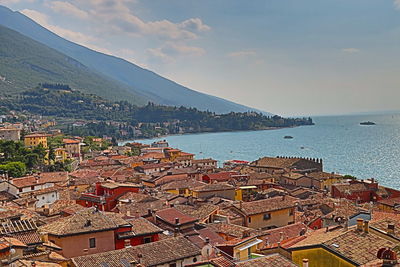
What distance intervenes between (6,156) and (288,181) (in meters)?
43.1

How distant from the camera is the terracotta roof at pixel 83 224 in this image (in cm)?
1609

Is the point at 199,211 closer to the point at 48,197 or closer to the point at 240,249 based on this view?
the point at 240,249

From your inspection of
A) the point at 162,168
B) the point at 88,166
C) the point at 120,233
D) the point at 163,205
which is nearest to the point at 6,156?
the point at 88,166

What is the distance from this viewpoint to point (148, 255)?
14.7m

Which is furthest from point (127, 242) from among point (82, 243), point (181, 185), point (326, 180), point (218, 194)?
point (326, 180)

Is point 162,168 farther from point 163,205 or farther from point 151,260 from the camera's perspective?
point 151,260

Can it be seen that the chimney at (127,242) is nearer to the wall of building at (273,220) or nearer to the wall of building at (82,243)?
the wall of building at (82,243)

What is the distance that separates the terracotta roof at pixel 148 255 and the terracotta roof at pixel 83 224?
6.74 feet

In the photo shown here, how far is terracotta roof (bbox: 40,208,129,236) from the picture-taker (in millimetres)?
16094

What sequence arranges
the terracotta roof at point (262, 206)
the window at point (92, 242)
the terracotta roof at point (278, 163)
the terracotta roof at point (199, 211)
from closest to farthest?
the window at point (92, 242)
the terracotta roof at point (199, 211)
the terracotta roof at point (262, 206)
the terracotta roof at point (278, 163)

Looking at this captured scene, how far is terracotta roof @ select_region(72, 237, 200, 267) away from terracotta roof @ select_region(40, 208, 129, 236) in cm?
205

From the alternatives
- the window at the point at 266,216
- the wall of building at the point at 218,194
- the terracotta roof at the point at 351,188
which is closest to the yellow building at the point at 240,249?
the window at the point at 266,216

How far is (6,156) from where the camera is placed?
62.1 metres

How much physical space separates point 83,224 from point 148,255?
11.6 feet
